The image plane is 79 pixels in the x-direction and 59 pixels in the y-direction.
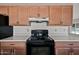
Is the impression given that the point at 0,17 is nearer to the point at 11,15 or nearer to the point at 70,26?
the point at 11,15

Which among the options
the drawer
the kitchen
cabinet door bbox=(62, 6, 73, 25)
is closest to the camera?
the drawer

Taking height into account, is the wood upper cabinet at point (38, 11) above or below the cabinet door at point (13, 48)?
above

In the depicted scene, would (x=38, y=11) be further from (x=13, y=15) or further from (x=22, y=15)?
(x=13, y=15)

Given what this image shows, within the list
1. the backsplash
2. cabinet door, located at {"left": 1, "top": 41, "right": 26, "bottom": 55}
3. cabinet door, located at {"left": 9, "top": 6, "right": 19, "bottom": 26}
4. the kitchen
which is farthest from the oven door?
cabinet door, located at {"left": 9, "top": 6, "right": 19, "bottom": 26}

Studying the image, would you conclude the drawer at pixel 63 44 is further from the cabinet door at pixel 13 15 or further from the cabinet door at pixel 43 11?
the cabinet door at pixel 13 15

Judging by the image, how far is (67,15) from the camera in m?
4.38

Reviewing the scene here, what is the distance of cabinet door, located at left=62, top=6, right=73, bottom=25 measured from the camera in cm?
435

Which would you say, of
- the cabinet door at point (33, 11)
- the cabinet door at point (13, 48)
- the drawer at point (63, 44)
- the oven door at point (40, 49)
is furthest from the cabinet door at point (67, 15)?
the cabinet door at point (13, 48)

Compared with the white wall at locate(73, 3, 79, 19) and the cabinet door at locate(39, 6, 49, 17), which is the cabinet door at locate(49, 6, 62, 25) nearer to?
the cabinet door at locate(39, 6, 49, 17)

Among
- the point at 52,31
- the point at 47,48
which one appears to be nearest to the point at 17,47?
the point at 47,48

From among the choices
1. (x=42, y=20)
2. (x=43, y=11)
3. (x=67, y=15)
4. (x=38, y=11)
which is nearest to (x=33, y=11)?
(x=38, y=11)

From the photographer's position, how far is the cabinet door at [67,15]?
4352mm
